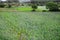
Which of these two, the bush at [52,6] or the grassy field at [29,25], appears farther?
the bush at [52,6]

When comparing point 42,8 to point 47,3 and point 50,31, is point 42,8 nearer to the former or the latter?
point 47,3

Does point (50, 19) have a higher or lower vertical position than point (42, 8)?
lower

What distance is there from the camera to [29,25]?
93.1 inches

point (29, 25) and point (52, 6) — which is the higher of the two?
point (52, 6)

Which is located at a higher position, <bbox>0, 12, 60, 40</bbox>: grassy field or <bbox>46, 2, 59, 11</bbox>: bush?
<bbox>46, 2, 59, 11</bbox>: bush

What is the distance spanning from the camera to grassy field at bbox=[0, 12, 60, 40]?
2246 mm

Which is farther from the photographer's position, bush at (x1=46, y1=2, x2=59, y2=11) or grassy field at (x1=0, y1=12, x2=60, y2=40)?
bush at (x1=46, y1=2, x2=59, y2=11)

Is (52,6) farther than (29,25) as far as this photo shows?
Yes

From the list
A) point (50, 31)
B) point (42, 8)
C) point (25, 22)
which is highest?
point (42, 8)

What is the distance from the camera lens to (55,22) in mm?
2438

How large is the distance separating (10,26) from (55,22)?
2.56 feet

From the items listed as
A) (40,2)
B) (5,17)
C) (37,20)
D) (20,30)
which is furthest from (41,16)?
(5,17)

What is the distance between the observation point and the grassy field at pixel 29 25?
7.37ft

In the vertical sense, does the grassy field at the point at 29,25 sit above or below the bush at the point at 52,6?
below
